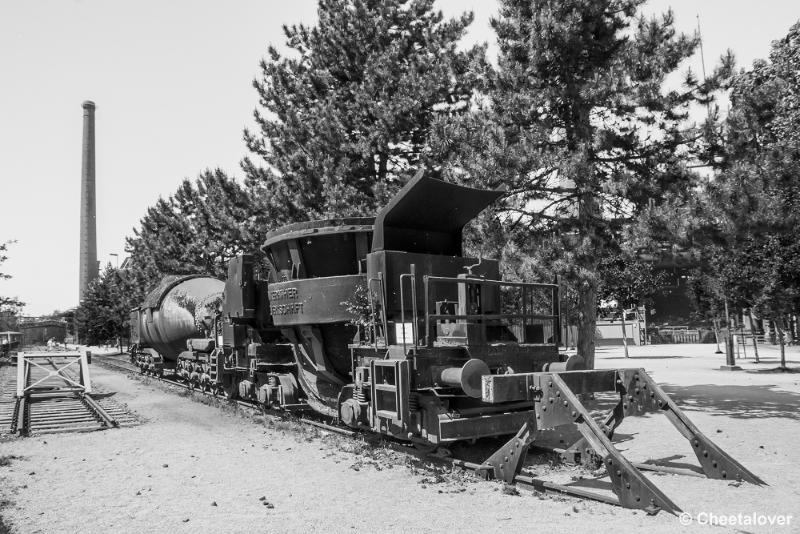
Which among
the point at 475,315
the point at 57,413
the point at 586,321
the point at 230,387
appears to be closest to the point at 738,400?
the point at 586,321

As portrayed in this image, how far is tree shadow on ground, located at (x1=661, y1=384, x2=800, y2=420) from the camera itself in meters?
11.6

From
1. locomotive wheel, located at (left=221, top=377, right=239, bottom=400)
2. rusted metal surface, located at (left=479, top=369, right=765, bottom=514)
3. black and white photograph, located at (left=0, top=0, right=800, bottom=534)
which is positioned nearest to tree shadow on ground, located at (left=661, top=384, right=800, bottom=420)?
black and white photograph, located at (left=0, top=0, right=800, bottom=534)

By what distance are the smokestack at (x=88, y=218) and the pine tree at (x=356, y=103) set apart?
195ft

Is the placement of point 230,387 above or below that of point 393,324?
below

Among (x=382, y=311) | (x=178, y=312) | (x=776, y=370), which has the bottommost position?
(x=776, y=370)

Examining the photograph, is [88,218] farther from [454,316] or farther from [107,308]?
[454,316]

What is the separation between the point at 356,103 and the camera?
17188mm

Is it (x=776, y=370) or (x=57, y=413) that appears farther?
(x=776, y=370)

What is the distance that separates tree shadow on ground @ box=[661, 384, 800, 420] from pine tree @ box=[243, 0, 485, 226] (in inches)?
325

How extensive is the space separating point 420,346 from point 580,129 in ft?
22.6

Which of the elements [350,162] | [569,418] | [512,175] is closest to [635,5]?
[512,175]

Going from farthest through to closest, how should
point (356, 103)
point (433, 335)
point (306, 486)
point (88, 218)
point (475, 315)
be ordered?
point (88, 218) < point (356, 103) < point (433, 335) < point (475, 315) < point (306, 486)

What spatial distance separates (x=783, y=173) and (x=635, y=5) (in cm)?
434

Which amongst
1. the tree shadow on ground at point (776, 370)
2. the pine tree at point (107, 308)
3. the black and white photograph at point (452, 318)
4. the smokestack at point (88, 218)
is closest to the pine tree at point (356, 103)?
the black and white photograph at point (452, 318)
